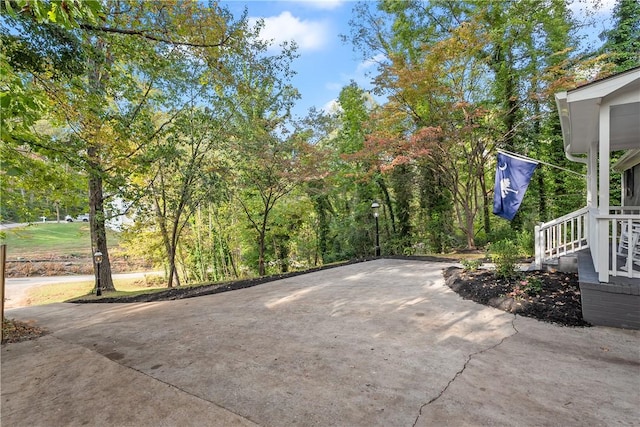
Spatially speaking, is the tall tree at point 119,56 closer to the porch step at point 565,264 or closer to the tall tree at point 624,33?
the porch step at point 565,264

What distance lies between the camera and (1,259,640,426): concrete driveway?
193 centimetres

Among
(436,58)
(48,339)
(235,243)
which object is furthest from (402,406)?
(235,243)

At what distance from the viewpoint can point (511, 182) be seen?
5516 mm

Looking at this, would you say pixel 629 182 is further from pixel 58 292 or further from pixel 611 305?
pixel 58 292

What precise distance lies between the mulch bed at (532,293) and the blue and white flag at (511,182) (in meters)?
1.25

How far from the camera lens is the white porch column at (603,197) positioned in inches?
132

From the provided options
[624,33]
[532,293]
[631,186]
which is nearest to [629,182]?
[631,186]

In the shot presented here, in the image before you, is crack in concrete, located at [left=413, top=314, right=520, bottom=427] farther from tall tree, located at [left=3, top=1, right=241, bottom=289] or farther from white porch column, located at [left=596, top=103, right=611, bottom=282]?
tall tree, located at [left=3, top=1, right=241, bottom=289]

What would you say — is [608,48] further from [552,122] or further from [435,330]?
[435,330]

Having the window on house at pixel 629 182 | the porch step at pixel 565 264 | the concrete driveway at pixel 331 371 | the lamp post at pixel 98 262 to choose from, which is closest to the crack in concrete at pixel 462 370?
the concrete driveway at pixel 331 371

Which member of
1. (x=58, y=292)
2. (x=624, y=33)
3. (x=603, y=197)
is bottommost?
(x=58, y=292)

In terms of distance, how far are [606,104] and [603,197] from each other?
1.09m

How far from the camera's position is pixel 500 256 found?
4.77 m

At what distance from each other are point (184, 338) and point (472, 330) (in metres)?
3.24
